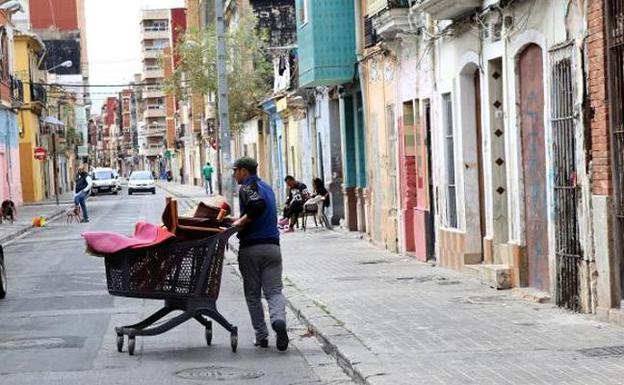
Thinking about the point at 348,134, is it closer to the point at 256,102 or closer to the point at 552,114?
the point at 552,114

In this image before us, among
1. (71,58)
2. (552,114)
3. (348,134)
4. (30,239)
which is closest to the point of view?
(552,114)

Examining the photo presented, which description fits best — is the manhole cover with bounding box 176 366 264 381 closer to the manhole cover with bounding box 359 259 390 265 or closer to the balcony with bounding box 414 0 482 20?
the balcony with bounding box 414 0 482 20

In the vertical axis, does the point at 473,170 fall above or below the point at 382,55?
below

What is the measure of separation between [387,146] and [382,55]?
1752 mm

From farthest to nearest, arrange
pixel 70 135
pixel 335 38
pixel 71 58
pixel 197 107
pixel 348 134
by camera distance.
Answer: pixel 71 58 < pixel 70 135 < pixel 197 107 < pixel 348 134 < pixel 335 38

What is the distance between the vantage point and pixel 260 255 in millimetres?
11445

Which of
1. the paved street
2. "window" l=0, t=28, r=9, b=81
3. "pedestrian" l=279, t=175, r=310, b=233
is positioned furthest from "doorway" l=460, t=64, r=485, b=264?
"window" l=0, t=28, r=9, b=81

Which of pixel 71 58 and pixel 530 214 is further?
pixel 71 58

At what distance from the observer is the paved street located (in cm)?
1021

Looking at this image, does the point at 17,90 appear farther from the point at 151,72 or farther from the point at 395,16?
the point at 151,72

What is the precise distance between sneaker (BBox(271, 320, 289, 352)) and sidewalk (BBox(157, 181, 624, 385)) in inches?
16.4

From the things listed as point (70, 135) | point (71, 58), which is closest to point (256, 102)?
point (70, 135)

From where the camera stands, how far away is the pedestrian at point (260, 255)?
1137 centimetres

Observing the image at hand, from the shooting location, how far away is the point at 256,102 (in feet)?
158
